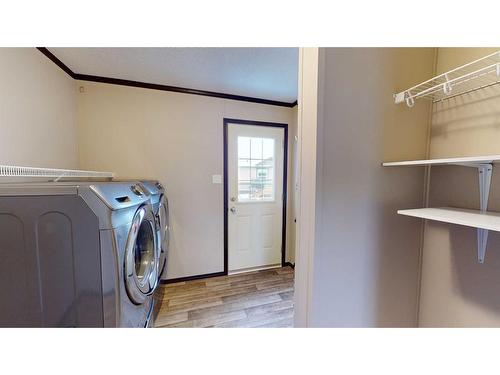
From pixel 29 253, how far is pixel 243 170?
Answer: 189 cm

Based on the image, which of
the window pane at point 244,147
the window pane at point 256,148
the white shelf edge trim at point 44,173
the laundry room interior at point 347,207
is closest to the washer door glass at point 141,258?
the laundry room interior at point 347,207

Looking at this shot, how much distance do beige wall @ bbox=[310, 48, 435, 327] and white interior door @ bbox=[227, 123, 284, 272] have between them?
164 centimetres

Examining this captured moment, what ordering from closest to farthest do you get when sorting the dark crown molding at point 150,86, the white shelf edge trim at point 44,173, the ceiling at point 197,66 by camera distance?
the white shelf edge trim at point 44,173
the ceiling at point 197,66
the dark crown molding at point 150,86

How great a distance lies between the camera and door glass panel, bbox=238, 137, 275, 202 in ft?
7.94

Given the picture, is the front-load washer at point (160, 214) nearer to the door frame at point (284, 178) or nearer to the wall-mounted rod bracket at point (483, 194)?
the door frame at point (284, 178)

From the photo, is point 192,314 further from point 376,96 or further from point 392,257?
point 376,96

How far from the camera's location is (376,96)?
0.87 meters

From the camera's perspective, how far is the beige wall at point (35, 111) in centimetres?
123

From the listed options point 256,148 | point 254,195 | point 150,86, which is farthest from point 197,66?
point 254,195

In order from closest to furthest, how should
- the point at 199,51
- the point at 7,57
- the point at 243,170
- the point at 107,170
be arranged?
the point at 7,57
the point at 199,51
the point at 107,170
the point at 243,170

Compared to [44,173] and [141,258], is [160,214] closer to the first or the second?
[141,258]

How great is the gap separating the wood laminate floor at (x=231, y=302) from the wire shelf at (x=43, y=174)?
1310 mm

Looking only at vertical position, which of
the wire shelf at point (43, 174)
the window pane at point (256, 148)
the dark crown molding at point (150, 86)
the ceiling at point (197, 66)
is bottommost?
the wire shelf at point (43, 174)

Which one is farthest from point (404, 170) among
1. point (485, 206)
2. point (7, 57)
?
point (7, 57)
